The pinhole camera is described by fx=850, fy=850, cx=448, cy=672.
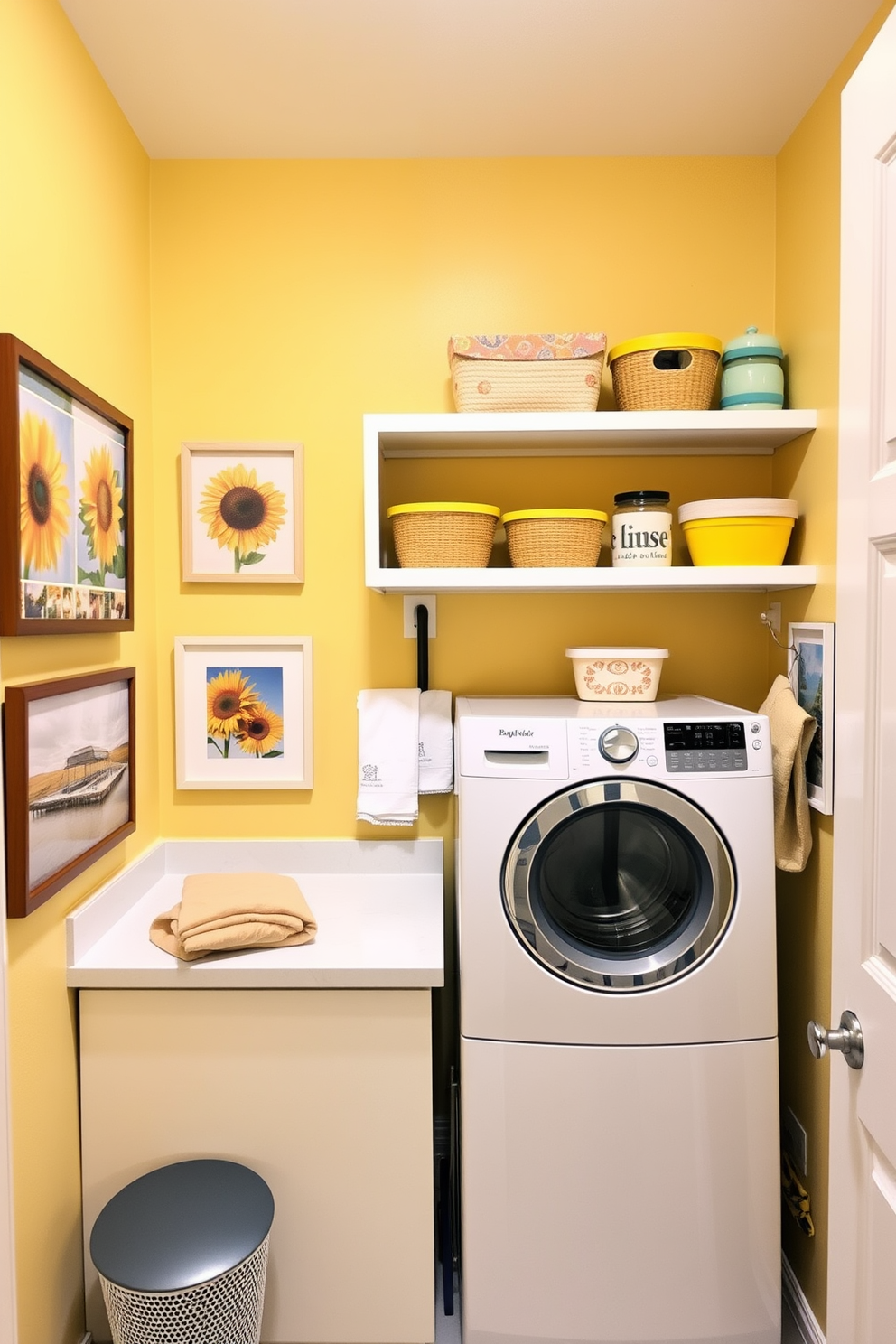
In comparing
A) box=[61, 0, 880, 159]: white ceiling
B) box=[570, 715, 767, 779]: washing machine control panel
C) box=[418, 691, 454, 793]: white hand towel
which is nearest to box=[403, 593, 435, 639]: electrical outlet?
A: box=[418, 691, 454, 793]: white hand towel

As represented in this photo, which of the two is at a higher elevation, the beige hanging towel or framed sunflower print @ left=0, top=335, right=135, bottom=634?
framed sunflower print @ left=0, top=335, right=135, bottom=634

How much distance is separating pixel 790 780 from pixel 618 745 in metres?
0.42

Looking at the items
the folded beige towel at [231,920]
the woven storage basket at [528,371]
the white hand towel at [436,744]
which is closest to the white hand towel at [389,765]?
the white hand towel at [436,744]

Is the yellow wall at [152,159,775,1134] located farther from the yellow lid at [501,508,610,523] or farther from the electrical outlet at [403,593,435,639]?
the yellow lid at [501,508,610,523]

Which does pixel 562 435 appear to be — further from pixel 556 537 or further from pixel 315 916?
pixel 315 916

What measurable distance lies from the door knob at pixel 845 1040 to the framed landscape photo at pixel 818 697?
2.51ft

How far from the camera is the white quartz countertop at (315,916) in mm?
1675

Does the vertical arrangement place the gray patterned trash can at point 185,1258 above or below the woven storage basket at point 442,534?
below

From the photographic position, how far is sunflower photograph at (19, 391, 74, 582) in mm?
1401

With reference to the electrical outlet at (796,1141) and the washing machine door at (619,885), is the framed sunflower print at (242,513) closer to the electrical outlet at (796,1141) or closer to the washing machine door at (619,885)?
the washing machine door at (619,885)

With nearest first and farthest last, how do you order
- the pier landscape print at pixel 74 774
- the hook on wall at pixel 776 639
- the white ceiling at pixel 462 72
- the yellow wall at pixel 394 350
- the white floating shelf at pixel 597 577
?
the pier landscape print at pixel 74 774, the white ceiling at pixel 462 72, the white floating shelf at pixel 597 577, the hook on wall at pixel 776 639, the yellow wall at pixel 394 350

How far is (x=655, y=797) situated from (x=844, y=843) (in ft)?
2.05

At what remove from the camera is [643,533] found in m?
1.90

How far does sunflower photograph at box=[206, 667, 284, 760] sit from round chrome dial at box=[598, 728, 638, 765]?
91 centimetres
